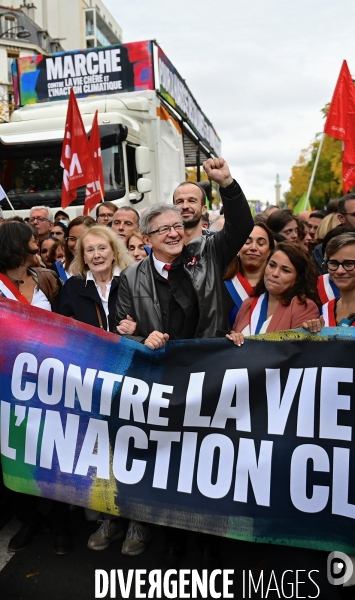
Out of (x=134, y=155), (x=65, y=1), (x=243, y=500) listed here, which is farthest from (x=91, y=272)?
(x=65, y=1)

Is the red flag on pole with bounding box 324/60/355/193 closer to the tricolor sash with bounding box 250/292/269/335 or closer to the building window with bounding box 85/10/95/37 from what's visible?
the tricolor sash with bounding box 250/292/269/335

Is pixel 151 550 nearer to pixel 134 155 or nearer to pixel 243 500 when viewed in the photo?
pixel 243 500

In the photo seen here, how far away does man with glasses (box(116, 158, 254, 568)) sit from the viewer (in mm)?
3523

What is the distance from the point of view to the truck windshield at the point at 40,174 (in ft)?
32.0

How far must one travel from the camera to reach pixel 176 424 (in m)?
3.32

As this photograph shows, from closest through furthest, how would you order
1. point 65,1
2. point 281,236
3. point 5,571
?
1. point 5,571
2. point 281,236
3. point 65,1

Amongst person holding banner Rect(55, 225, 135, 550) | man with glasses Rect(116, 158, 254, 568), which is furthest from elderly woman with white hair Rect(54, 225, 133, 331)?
man with glasses Rect(116, 158, 254, 568)

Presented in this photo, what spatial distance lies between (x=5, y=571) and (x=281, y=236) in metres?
3.87

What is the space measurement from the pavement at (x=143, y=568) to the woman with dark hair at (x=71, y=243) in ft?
7.65

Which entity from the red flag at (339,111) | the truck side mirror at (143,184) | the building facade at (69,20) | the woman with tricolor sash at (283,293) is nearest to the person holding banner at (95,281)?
the woman with tricolor sash at (283,293)

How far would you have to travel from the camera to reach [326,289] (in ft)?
13.4

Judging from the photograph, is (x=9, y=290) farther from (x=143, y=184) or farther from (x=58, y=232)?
(x=143, y=184)

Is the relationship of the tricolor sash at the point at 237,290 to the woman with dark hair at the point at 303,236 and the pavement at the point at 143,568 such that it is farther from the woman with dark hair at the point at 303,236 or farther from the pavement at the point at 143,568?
the woman with dark hair at the point at 303,236

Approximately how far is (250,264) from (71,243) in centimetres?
195
